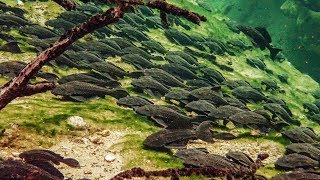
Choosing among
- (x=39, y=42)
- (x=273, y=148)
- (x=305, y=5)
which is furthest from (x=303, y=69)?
(x=39, y=42)

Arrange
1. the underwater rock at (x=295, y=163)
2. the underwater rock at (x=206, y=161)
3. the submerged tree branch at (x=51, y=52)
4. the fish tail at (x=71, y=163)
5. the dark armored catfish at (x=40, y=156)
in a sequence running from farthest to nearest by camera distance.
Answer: the underwater rock at (x=295, y=163)
the underwater rock at (x=206, y=161)
the fish tail at (x=71, y=163)
the dark armored catfish at (x=40, y=156)
the submerged tree branch at (x=51, y=52)

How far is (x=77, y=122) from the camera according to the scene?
6.61 meters

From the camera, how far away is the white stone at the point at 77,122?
656 cm

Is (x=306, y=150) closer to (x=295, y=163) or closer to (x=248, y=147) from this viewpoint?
(x=295, y=163)

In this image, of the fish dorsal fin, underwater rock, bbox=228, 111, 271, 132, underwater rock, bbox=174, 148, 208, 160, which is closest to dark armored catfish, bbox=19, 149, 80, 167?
underwater rock, bbox=174, 148, 208, 160

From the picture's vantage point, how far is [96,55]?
1080cm

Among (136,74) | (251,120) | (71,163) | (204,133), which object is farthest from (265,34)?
(71,163)

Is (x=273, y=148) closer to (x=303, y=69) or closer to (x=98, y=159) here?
(x=98, y=159)

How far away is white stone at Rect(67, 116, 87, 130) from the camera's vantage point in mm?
6559

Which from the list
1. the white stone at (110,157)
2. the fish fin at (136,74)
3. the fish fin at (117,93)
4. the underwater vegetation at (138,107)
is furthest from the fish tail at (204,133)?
the fish fin at (136,74)

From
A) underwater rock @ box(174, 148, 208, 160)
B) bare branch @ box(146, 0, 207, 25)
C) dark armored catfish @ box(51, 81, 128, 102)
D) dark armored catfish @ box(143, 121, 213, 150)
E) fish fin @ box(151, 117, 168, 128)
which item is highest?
bare branch @ box(146, 0, 207, 25)

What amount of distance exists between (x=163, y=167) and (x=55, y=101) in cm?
339

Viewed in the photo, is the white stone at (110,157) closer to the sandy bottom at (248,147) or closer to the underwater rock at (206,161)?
the underwater rock at (206,161)

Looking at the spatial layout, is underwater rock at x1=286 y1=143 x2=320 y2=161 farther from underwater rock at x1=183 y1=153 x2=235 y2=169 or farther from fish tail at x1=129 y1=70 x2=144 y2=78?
fish tail at x1=129 y1=70 x2=144 y2=78
